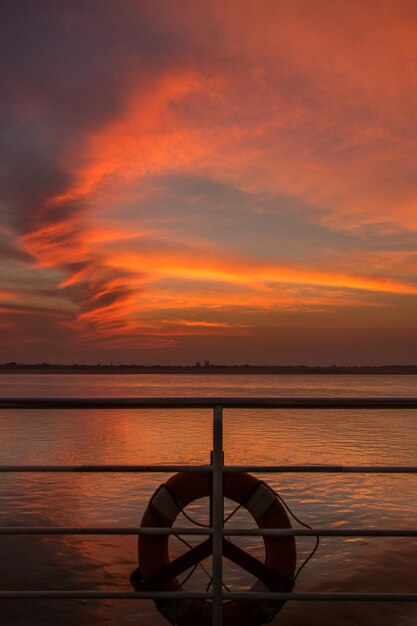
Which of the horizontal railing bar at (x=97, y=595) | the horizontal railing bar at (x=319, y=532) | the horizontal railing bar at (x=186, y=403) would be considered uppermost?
the horizontal railing bar at (x=186, y=403)

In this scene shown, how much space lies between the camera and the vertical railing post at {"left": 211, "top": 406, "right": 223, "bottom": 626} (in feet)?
6.42

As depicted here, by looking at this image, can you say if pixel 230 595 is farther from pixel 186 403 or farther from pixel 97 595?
pixel 186 403

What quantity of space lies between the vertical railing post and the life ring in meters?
0.27

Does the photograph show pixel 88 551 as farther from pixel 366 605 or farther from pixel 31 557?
pixel 366 605

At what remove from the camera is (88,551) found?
549 cm

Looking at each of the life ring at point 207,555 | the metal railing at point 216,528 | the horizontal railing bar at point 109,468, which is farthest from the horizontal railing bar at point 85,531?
the life ring at point 207,555

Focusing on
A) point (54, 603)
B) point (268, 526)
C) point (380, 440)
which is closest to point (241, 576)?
point (54, 603)

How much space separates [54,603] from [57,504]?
433 centimetres

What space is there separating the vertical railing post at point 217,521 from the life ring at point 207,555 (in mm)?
265

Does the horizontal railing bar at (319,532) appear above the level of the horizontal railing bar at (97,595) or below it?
above

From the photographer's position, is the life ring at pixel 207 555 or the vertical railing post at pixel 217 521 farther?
the life ring at pixel 207 555

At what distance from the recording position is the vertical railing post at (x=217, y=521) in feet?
6.42

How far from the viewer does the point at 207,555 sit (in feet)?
7.47

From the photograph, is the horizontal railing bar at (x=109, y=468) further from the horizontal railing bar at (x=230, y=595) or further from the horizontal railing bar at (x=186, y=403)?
the horizontal railing bar at (x=230, y=595)
